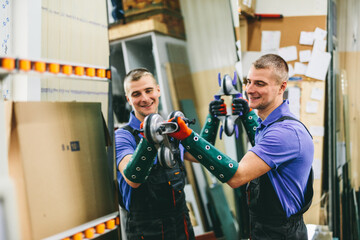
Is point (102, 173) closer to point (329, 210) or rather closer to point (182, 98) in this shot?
point (182, 98)

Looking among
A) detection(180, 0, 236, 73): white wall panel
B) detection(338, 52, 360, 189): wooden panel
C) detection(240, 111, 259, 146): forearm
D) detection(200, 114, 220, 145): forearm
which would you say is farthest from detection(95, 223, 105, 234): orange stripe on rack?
detection(338, 52, 360, 189): wooden panel

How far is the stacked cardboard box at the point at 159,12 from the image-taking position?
7.45 feet

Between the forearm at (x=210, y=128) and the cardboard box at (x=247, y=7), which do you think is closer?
the forearm at (x=210, y=128)

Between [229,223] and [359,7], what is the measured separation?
2790 millimetres

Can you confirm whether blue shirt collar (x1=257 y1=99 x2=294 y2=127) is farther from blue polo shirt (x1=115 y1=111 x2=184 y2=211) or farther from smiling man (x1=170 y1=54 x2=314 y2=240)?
blue polo shirt (x1=115 y1=111 x2=184 y2=211)

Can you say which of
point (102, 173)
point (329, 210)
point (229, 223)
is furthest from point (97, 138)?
point (329, 210)

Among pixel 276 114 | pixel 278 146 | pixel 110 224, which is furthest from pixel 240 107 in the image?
pixel 110 224

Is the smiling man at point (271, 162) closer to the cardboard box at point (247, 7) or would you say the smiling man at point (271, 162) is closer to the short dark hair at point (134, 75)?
the short dark hair at point (134, 75)

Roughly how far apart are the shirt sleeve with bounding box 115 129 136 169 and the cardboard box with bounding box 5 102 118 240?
162 millimetres

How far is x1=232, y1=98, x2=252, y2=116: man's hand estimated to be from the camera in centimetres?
247

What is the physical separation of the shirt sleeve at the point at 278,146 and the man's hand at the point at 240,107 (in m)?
0.49

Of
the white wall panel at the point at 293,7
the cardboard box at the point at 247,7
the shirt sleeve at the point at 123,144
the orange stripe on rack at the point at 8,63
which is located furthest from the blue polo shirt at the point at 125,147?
the white wall panel at the point at 293,7

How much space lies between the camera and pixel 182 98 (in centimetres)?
285

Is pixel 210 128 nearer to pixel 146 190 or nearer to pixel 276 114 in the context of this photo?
pixel 276 114
